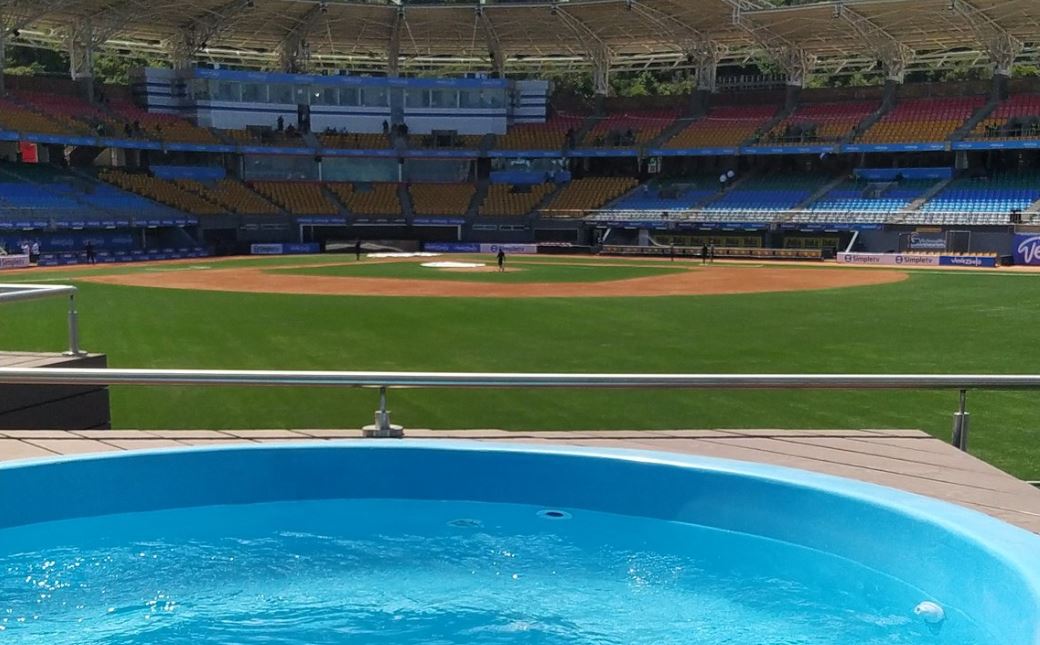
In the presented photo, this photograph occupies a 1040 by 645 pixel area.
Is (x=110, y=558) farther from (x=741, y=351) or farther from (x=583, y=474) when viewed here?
(x=741, y=351)

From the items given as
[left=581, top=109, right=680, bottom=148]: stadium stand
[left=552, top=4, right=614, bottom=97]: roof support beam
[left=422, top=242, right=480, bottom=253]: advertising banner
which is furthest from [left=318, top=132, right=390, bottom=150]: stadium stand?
[left=552, top=4, right=614, bottom=97]: roof support beam

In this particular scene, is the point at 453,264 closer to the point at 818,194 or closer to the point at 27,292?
the point at 818,194

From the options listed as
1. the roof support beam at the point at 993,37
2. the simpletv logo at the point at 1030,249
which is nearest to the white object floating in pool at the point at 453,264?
the simpletv logo at the point at 1030,249

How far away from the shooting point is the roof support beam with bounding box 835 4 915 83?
179 ft

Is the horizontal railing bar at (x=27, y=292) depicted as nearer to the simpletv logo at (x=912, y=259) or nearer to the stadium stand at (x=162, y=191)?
the simpletv logo at (x=912, y=259)

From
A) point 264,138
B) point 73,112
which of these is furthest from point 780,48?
point 73,112

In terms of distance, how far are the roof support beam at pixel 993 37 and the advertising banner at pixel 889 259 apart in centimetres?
1440

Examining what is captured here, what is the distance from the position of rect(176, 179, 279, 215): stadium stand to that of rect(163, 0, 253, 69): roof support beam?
965 centimetres

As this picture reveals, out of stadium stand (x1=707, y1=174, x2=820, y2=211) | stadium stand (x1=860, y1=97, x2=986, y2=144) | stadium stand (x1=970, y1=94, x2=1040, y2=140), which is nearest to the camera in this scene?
stadium stand (x1=970, y1=94, x2=1040, y2=140)

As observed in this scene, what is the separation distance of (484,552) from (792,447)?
247cm

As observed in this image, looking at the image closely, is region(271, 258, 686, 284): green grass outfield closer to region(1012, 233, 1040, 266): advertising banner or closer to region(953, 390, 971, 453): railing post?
region(1012, 233, 1040, 266): advertising banner

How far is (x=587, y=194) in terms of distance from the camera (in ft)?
228

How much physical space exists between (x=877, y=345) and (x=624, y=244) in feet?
149

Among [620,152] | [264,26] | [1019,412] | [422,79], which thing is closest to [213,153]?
[264,26]
